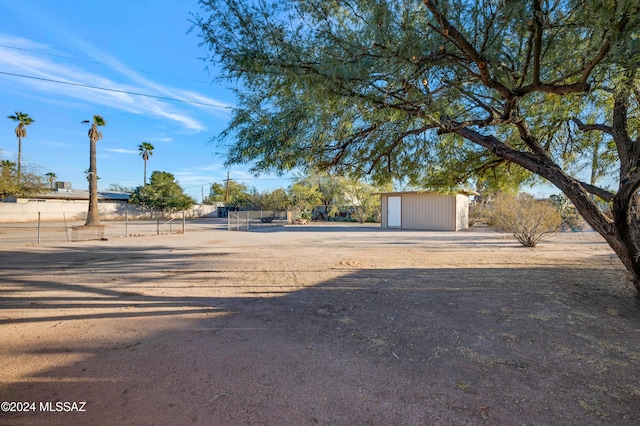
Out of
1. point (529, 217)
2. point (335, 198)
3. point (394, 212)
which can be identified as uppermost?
point (335, 198)

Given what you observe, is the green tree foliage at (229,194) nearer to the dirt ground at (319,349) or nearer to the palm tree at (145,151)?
the palm tree at (145,151)

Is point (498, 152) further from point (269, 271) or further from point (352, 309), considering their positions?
point (269, 271)

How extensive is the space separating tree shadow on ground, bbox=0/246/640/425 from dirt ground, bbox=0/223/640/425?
0.02 meters

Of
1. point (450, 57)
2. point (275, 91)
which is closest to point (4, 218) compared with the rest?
point (275, 91)

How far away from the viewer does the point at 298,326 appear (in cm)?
413

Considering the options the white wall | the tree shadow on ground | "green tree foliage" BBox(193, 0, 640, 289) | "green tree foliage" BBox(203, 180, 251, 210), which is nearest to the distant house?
the white wall

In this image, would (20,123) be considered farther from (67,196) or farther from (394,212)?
(394,212)

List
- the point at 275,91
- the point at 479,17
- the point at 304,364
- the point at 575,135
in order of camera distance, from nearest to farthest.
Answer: the point at 304,364 → the point at 479,17 → the point at 275,91 → the point at 575,135

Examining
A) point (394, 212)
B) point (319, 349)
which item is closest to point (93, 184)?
point (394, 212)

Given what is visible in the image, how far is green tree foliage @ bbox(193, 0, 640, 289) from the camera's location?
3.63 meters

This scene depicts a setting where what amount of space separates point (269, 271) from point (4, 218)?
31.9 meters

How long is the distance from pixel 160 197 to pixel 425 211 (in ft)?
104

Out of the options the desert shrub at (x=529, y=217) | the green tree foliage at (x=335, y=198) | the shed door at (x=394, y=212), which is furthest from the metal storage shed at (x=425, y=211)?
the desert shrub at (x=529, y=217)

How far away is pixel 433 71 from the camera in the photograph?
452cm
